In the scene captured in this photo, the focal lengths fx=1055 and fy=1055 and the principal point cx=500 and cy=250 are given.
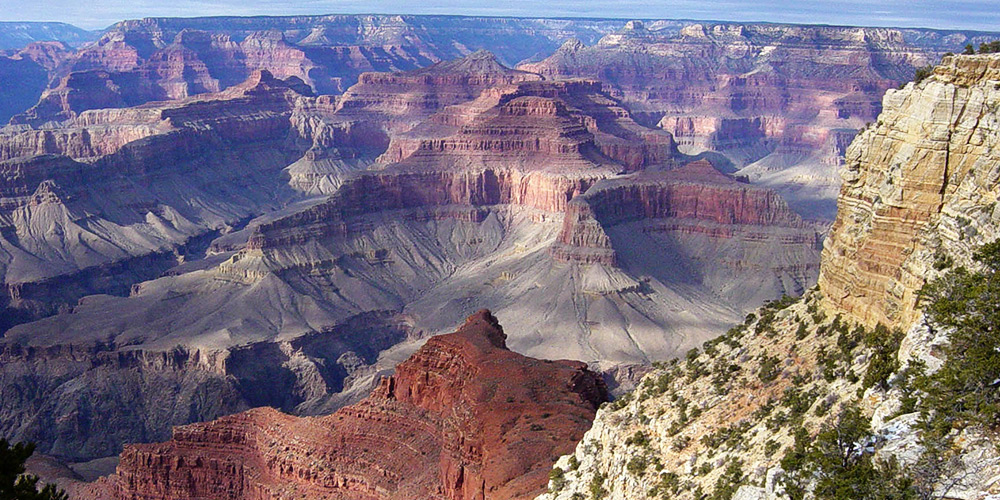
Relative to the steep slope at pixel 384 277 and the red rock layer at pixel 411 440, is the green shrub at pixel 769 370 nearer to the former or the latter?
the red rock layer at pixel 411 440

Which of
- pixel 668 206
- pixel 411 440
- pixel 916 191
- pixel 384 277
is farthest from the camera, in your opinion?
pixel 668 206

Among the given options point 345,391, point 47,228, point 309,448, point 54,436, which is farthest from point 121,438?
point 47,228

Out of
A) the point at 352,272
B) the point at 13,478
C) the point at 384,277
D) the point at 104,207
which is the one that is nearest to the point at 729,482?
the point at 13,478

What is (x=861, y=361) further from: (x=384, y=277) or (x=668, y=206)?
Answer: (x=668, y=206)

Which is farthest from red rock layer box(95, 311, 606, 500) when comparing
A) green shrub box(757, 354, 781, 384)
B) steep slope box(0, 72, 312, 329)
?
steep slope box(0, 72, 312, 329)

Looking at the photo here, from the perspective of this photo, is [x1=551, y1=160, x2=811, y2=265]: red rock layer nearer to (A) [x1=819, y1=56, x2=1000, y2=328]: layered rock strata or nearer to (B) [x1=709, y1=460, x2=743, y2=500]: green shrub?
(A) [x1=819, y1=56, x2=1000, y2=328]: layered rock strata

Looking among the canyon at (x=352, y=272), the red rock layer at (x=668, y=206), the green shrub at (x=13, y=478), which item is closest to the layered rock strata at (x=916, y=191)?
the green shrub at (x=13, y=478)

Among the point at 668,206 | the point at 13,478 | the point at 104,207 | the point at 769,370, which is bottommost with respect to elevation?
the point at 104,207
